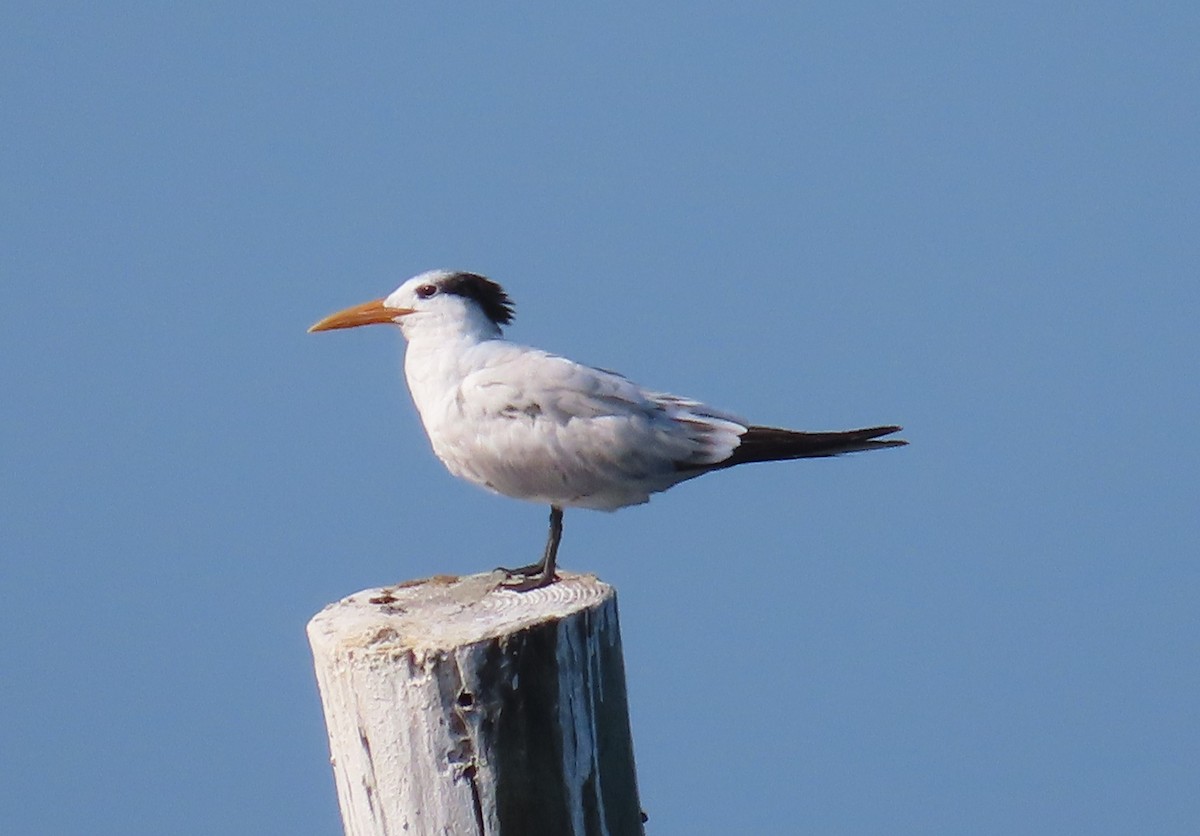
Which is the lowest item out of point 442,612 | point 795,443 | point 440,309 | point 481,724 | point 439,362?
point 481,724

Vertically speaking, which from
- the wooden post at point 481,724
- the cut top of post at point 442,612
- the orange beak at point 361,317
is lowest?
the wooden post at point 481,724

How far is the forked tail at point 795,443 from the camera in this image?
12.3 feet

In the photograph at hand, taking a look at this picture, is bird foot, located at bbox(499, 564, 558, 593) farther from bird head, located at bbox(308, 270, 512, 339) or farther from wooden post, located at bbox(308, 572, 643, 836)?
bird head, located at bbox(308, 270, 512, 339)

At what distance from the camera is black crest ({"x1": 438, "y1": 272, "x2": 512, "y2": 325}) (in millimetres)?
4016

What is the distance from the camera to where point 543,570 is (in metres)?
3.76

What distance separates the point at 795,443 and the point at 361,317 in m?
1.25

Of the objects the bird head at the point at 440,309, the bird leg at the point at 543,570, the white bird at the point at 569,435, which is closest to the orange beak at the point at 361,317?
the bird head at the point at 440,309

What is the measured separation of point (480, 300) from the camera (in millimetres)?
4051

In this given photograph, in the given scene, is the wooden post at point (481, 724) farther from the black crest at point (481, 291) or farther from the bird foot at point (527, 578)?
the black crest at point (481, 291)

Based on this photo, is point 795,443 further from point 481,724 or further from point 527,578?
point 481,724

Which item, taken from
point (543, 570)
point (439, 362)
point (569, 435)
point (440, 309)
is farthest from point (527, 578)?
point (440, 309)

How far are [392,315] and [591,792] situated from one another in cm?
157

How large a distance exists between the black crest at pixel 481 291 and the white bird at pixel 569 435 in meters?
0.19

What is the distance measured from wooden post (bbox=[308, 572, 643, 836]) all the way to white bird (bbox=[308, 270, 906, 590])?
0.51 metres
